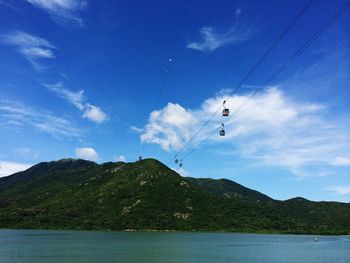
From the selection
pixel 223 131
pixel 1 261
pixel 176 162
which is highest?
pixel 176 162

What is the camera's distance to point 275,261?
110062 millimetres

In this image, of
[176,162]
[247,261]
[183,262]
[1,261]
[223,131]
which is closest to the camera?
[223,131]

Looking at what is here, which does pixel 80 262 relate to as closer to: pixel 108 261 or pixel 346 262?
pixel 108 261

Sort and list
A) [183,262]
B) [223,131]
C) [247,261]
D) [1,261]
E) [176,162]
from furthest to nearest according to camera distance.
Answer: [247,261] < [183,262] < [1,261] < [176,162] < [223,131]

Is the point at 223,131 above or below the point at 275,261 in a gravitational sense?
above

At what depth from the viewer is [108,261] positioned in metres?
98.8

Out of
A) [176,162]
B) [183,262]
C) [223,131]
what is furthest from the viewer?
[183,262]

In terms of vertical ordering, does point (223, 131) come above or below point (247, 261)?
above

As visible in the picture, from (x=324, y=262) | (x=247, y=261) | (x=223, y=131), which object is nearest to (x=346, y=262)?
(x=324, y=262)

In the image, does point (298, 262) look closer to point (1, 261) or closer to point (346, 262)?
point (346, 262)

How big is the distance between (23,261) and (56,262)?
7.73m

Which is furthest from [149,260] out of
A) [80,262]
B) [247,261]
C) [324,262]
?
[324,262]

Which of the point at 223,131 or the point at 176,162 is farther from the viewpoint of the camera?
the point at 176,162

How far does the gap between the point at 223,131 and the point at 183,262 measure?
5922 centimetres
